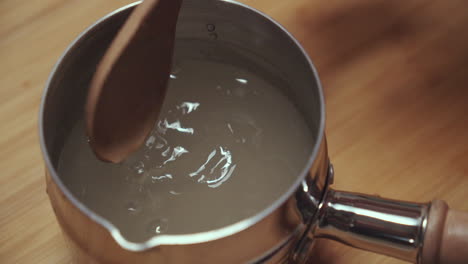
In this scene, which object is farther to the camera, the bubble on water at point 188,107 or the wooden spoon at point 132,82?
the bubble on water at point 188,107

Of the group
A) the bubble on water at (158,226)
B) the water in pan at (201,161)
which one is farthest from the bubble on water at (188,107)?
the bubble on water at (158,226)

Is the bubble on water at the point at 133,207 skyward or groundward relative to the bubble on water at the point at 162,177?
groundward

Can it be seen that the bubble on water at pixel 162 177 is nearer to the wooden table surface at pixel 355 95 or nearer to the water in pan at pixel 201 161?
the water in pan at pixel 201 161

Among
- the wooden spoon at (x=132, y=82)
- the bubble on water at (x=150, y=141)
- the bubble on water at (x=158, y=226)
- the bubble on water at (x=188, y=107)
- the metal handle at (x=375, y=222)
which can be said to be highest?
the wooden spoon at (x=132, y=82)

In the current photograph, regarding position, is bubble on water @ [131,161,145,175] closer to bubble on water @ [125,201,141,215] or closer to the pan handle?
bubble on water @ [125,201,141,215]

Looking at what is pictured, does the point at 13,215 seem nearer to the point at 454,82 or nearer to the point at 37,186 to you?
the point at 37,186

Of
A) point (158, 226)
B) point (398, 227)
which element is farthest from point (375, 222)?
point (158, 226)

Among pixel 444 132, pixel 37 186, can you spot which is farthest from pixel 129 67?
pixel 444 132
